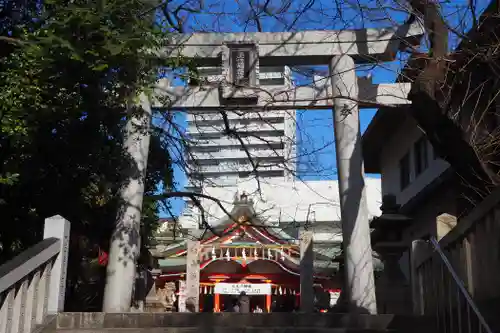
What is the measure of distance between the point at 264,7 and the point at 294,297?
668 inches

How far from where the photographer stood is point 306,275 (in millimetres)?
14758

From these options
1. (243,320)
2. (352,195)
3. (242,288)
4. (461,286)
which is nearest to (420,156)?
(352,195)

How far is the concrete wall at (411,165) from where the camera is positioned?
14.8 m

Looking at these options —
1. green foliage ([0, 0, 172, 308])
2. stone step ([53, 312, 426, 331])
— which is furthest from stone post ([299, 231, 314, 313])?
stone step ([53, 312, 426, 331])

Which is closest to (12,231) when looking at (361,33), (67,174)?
(67,174)

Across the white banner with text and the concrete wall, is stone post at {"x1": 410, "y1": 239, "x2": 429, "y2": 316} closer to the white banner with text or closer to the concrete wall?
the concrete wall

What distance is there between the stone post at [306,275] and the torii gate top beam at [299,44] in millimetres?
5224

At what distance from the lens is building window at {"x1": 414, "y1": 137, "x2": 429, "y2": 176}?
15.5 metres

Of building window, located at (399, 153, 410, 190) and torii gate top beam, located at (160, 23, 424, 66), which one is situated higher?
torii gate top beam, located at (160, 23, 424, 66)

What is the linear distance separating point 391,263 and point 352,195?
2.97m

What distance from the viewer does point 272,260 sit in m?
21.3

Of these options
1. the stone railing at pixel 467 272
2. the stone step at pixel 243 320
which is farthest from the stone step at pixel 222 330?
the stone railing at pixel 467 272

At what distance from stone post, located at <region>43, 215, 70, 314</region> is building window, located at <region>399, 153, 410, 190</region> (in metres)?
Answer: 11.9

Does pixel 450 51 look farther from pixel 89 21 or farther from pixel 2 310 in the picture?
pixel 2 310
